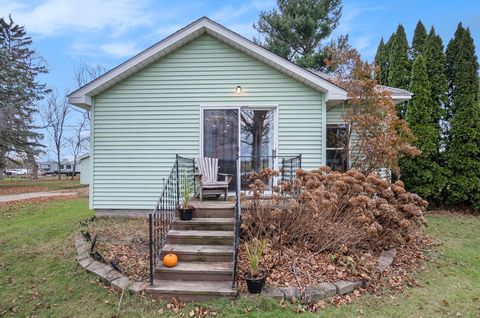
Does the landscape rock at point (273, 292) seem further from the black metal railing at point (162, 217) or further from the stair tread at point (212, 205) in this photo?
the stair tread at point (212, 205)

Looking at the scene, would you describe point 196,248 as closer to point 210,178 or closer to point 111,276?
point 111,276

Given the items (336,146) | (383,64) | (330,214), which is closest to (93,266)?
(330,214)

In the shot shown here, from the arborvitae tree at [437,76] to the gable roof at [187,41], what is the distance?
200 inches

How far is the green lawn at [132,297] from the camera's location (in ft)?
11.9

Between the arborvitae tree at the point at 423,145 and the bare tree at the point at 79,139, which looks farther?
the bare tree at the point at 79,139

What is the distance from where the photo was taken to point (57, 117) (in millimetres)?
31594

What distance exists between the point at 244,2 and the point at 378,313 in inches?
649

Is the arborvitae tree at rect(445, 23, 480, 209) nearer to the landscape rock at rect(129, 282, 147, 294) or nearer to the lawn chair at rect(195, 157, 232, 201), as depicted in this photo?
the lawn chair at rect(195, 157, 232, 201)

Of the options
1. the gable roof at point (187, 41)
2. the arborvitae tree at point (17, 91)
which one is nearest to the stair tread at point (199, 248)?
the gable roof at point (187, 41)

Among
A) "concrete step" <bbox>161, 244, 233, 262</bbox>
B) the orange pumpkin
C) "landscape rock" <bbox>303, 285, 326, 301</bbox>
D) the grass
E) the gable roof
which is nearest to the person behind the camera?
"landscape rock" <bbox>303, 285, 326, 301</bbox>

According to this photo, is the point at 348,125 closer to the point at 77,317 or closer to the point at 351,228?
the point at 351,228

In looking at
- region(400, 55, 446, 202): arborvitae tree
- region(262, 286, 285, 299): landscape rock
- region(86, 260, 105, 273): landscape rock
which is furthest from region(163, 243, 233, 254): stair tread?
region(400, 55, 446, 202): arborvitae tree

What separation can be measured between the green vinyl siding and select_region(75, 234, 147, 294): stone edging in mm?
2506

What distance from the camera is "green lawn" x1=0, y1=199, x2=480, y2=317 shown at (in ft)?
11.9
